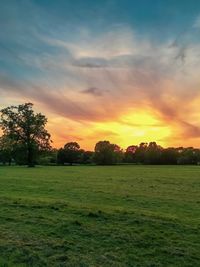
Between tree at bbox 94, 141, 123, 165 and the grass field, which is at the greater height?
tree at bbox 94, 141, 123, 165

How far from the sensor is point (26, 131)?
96.2 metres

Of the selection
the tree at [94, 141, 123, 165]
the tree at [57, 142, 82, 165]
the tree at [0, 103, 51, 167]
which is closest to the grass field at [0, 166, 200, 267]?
the tree at [0, 103, 51, 167]

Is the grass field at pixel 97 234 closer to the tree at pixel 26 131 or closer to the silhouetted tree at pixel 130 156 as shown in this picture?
the tree at pixel 26 131

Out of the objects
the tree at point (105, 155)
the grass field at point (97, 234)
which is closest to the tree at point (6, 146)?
the tree at point (105, 155)

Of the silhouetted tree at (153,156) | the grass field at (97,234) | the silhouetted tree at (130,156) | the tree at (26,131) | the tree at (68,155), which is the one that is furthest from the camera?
the silhouetted tree at (130,156)

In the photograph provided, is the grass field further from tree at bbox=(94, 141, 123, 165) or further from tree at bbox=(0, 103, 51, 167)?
tree at bbox=(94, 141, 123, 165)

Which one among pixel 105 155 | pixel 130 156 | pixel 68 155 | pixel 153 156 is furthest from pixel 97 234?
pixel 130 156

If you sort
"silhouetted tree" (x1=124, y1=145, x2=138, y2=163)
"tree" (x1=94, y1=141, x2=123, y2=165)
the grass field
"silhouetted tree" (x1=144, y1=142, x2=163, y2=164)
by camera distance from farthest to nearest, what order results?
"silhouetted tree" (x1=124, y1=145, x2=138, y2=163), "silhouetted tree" (x1=144, y1=142, x2=163, y2=164), "tree" (x1=94, y1=141, x2=123, y2=165), the grass field

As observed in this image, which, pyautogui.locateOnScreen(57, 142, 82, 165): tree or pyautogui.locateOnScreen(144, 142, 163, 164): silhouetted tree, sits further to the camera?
pyautogui.locateOnScreen(144, 142, 163, 164): silhouetted tree

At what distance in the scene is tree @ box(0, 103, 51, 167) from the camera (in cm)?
9481

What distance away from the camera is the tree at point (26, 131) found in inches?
3733

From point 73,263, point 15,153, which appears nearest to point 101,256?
point 73,263

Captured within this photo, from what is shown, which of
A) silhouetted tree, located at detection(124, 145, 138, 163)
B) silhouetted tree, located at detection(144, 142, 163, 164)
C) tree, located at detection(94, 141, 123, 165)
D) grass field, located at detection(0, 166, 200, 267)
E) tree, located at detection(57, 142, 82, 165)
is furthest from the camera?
silhouetted tree, located at detection(124, 145, 138, 163)

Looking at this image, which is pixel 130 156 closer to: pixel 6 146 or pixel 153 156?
pixel 153 156
